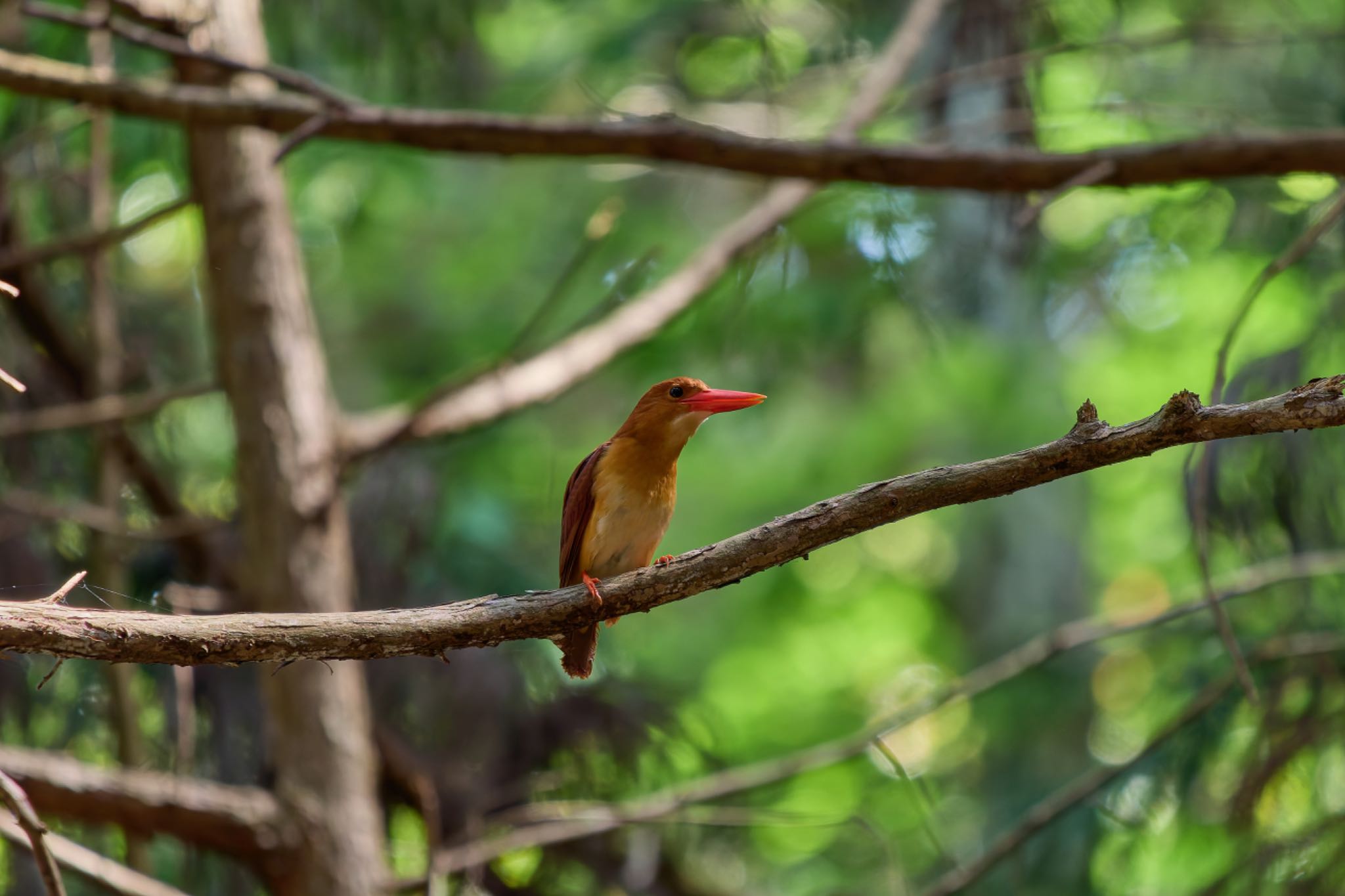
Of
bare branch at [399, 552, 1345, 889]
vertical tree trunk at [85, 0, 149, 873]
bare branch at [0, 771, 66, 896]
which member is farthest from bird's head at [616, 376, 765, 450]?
vertical tree trunk at [85, 0, 149, 873]

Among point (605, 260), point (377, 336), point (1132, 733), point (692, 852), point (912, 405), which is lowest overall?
point (692, 852)

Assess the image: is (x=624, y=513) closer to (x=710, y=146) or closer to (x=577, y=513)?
(x=577, y=513)

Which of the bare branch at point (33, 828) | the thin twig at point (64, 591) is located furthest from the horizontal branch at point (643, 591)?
the bare branch at point (33, 828)

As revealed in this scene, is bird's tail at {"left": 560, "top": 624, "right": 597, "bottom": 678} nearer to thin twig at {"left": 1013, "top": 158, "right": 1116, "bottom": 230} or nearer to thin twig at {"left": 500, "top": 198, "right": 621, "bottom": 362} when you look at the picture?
thin twig at {"left": 500, "top": 198, "right": 621, "bottom": 362}

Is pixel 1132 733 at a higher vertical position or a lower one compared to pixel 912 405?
lower

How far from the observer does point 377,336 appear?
11375 millimetres

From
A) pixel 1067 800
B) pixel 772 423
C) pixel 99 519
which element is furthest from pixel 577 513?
pixel 772 423

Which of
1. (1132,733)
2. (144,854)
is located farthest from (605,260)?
(1132,733)

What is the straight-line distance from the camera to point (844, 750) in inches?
175

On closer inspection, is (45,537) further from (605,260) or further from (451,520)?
(605,260)

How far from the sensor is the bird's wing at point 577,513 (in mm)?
3375

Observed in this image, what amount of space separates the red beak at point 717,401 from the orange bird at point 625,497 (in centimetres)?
8

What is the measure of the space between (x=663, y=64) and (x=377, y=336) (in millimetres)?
3897

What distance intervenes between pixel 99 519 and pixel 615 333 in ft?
6.90
